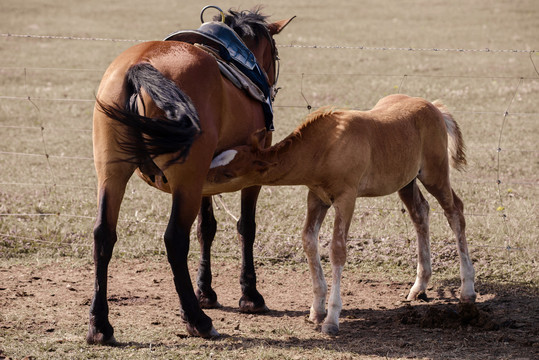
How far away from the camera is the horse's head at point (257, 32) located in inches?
258

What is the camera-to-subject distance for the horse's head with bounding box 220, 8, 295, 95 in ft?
21.5

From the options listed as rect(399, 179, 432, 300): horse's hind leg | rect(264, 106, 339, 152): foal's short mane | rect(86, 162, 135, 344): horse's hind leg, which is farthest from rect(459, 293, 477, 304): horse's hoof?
rect(86, 162, 135, 344): horse's hind leg

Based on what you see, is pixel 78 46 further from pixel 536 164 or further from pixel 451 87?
pixel 536 164

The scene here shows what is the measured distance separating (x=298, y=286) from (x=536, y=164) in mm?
5838

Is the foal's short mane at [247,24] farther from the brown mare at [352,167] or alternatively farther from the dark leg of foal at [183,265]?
the dark leg of foal at [183,265]

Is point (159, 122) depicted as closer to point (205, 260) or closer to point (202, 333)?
point (202, 333)

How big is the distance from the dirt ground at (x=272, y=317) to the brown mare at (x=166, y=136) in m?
0.34

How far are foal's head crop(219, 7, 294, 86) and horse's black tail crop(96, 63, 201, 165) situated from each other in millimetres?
1955

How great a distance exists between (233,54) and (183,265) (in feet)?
6.04

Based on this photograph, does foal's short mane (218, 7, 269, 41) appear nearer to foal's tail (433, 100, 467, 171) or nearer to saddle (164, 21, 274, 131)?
saddle (164, 21, 274, 131)

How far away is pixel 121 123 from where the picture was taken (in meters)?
4.74

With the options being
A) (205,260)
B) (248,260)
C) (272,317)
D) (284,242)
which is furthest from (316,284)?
(284,242)

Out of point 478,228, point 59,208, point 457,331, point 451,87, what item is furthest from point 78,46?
point 457,331

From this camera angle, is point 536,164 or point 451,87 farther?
point 451,87
